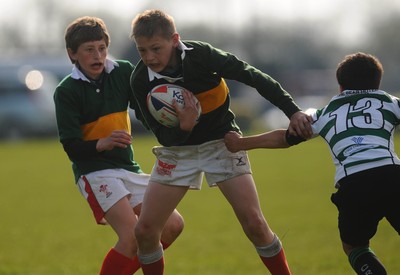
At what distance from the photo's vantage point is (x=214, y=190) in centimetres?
1683

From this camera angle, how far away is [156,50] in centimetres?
575

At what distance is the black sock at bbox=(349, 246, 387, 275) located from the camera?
17.6ft

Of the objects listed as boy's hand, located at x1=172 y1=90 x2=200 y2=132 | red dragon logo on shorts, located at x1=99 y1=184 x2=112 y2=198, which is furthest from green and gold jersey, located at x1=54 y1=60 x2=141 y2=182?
boy's hand, located at x1=172 y1=90 x2=200 y2=132

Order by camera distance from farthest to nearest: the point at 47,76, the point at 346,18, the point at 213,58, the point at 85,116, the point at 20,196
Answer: the point at 346,18 → the point at 47,76 → the point at 20,196 → the point at 85,116 → the point at 213,58

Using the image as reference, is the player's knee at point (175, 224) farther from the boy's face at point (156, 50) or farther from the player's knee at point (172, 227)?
the boy's face at point (156, 50)

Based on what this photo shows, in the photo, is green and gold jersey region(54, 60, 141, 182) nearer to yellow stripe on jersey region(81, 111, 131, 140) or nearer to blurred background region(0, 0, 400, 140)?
yellow stripe on jersey region(81, 111, 131, 140)

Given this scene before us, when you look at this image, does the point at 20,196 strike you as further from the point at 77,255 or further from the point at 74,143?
the point at 74,143

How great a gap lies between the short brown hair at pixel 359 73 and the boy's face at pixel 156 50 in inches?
41.3

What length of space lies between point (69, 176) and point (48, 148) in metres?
8.45

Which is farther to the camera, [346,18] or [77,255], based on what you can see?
[346,18]

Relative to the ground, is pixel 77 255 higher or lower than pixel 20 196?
higher

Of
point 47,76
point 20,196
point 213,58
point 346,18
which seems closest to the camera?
point 213,58

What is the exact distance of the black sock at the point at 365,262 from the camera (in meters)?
5.35

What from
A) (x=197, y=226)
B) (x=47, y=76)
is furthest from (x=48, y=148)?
(x=197, y=226)
